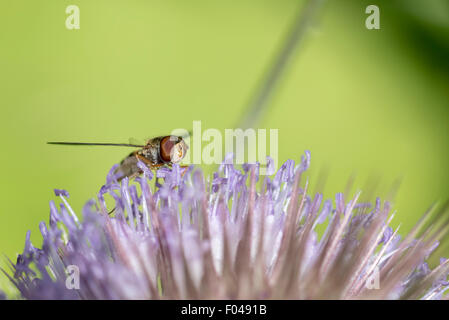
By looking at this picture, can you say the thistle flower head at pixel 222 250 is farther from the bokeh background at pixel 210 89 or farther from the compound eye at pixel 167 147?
the bokeh background at pixel 210 89

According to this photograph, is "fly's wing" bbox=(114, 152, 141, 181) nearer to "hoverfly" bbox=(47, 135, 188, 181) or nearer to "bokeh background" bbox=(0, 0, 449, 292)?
"hoverfly" bbox=(47, 135, 188, 181)

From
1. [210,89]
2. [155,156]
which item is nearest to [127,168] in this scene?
[155,156]

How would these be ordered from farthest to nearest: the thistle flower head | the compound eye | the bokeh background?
the bokeh background, the compound eye, the thistle flower head

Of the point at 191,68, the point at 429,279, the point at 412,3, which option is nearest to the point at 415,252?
the point at 429,279

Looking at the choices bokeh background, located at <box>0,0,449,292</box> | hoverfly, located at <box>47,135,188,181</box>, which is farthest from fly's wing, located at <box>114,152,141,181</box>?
bokeh background, located at <box>0,0,449,292</box>

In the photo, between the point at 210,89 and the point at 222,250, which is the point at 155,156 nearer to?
the point at 222,250
